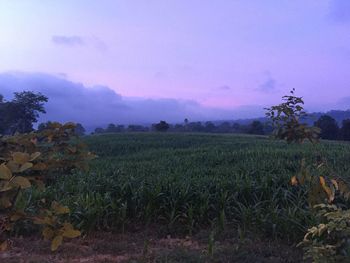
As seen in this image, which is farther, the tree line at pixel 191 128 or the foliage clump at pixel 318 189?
the tree line at pixel 191 128

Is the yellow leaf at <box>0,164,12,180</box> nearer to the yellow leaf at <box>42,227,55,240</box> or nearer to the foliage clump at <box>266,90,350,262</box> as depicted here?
the yellow leaf at <box>42,227,55,240</box>

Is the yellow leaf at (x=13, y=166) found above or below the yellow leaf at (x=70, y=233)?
above

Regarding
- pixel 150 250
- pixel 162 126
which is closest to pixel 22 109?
pixel 162 126

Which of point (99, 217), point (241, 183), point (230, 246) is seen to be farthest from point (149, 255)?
point (241, 183)

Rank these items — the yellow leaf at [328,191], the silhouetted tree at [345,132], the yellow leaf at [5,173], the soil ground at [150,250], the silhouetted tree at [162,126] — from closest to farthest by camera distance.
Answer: the yellow leaf at [5,173], the yellow leaf at [328,191], the soil ground at [150,250], the silhouetted tree at [345,132], the silhouetted tree at [162,126]

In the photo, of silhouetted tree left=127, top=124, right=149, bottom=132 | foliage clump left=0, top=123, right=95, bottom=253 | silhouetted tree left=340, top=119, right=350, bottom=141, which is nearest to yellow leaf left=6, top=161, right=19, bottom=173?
foliage clump left=0, top=123, right=95, bottom=253

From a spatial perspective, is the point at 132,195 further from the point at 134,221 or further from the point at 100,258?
the point at 100,258

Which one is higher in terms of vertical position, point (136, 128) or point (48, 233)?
point (48, 233)

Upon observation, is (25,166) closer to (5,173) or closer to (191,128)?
(5,173)

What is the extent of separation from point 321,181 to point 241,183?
4.49m

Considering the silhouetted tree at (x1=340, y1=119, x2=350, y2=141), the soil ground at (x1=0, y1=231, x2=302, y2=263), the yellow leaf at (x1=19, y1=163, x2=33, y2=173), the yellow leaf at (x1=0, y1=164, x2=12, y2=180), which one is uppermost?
the yellow leaf at (x1=19, y1=163, x2=33, y2=173)

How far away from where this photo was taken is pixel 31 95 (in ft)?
186

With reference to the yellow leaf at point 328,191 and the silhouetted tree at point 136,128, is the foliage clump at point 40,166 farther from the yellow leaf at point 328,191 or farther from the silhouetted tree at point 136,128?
the silhouetted tree at point 136,128

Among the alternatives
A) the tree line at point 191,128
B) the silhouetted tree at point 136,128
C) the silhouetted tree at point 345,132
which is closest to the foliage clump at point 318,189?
the silhouetted tree at point 345,132
